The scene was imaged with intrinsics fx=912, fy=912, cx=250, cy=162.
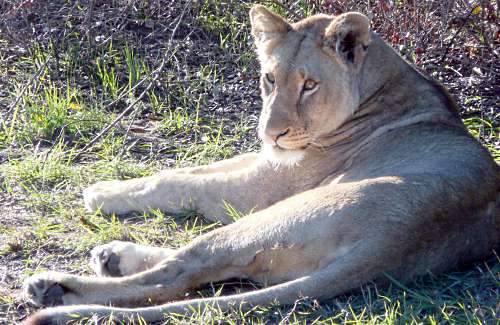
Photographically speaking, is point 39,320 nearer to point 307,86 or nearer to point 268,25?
point 307,86

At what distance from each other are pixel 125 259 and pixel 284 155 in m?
0.94

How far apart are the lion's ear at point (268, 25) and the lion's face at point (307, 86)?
0.01m

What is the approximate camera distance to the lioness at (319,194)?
353 cm

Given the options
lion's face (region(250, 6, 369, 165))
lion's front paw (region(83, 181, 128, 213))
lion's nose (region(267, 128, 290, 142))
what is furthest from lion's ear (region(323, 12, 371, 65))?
lion's front paw (region(83, 181, 128, 213))

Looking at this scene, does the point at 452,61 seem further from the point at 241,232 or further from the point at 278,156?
the point at 241,232

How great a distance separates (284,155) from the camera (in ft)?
14.6

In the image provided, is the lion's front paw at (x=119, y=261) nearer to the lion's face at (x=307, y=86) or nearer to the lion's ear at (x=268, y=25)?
the lion's face at (x=307, y=86)

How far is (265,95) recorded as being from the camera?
4566 mm

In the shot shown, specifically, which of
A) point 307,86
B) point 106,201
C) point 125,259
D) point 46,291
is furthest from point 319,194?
point 106,201

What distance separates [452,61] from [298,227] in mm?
3057

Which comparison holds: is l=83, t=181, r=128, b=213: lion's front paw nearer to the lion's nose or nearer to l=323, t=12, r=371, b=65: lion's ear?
the lion's nose

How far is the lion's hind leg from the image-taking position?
4.06m

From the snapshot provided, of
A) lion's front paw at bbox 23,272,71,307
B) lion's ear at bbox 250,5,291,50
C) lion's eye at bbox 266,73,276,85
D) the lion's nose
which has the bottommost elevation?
lion's front paw at bbox 23,272,71,307

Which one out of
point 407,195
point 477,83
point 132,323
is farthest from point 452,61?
point 132,323
